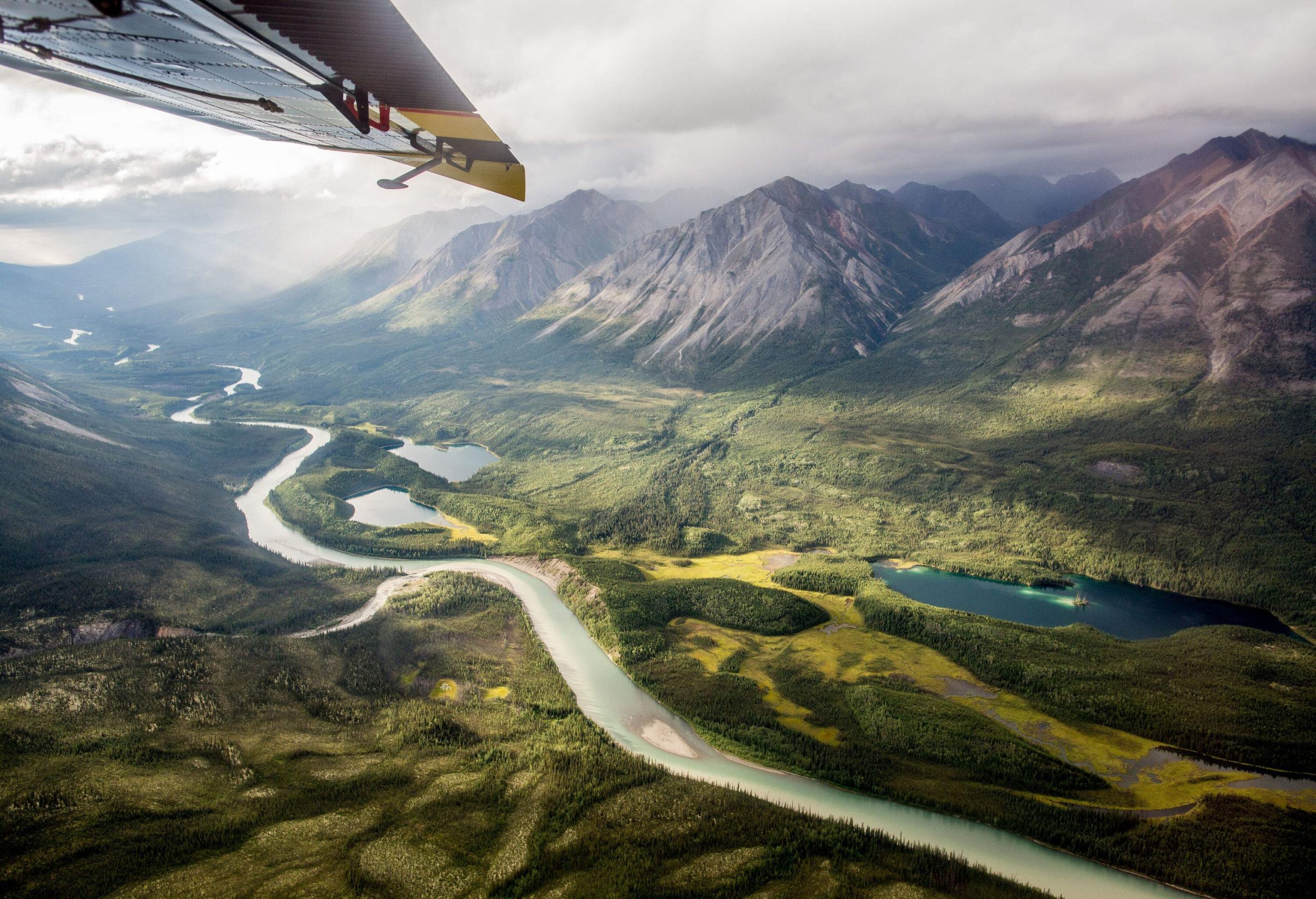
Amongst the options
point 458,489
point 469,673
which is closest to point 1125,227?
point 458,489

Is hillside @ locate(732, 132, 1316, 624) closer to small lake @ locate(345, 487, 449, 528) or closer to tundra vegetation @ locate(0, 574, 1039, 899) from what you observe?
tundra vegetation @ locate(0, 574, 1039, 899)

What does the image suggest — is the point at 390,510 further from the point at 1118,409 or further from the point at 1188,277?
the point at 1188,277

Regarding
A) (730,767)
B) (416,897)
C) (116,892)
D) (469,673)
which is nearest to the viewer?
(116,892)

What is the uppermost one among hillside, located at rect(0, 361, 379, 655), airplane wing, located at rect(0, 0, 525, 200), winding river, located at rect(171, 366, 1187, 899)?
airplane wing, located at rect(0, 0, 525, 200)

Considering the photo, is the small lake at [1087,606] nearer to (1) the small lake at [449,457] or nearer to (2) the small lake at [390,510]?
(2) the small lake at [390,510]

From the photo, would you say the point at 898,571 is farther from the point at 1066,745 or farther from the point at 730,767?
the point at 730,767

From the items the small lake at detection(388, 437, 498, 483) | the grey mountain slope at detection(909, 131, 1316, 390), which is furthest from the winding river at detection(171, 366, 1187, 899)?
the grey mountain slope at detection(909, 131, 1316, 390)

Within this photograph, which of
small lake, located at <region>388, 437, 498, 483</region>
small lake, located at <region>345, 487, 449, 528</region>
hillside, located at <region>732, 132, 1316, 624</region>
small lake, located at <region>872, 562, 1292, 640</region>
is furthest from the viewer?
small lake, located at <region>388, 437, 498, 483</region>
